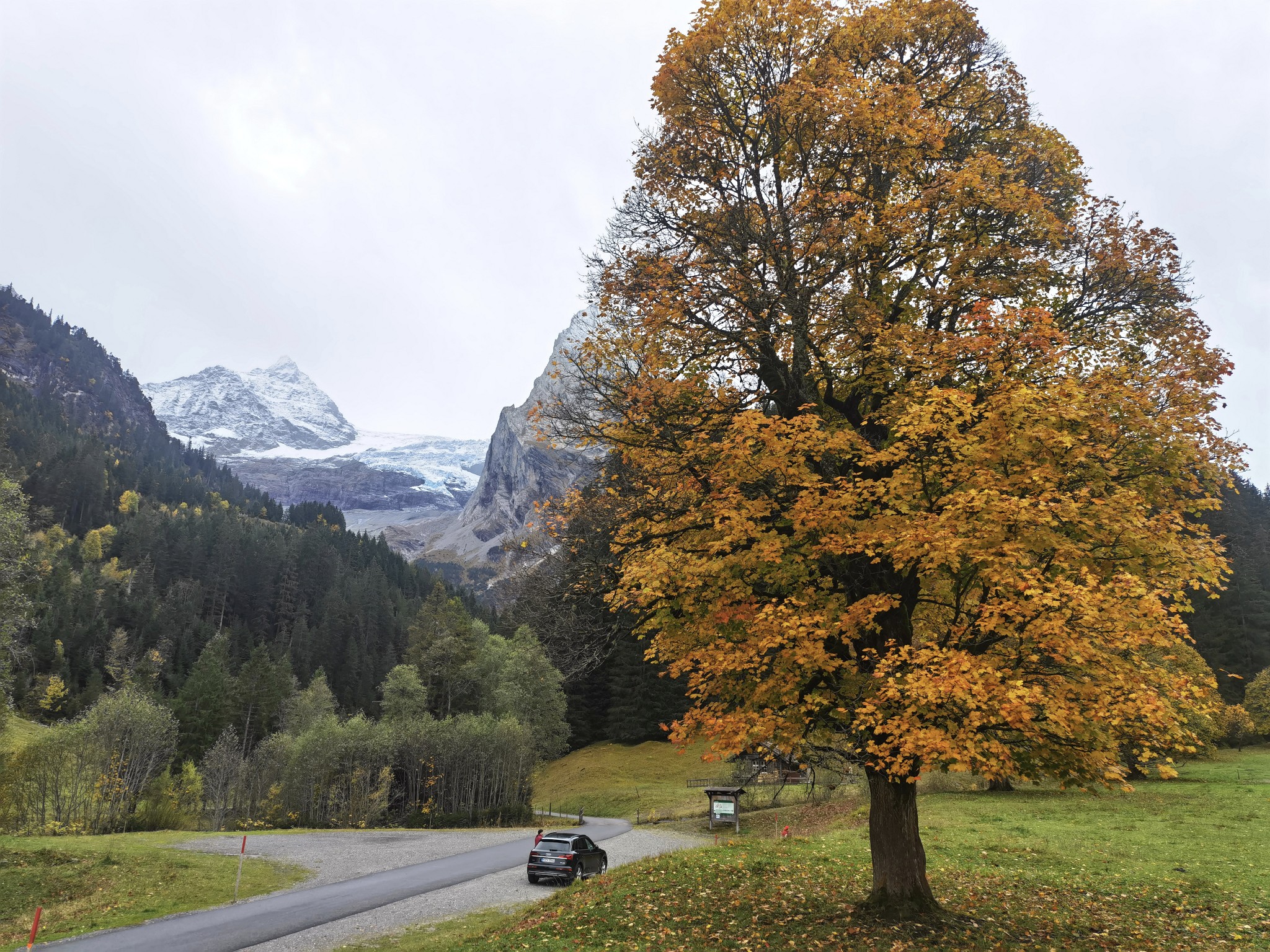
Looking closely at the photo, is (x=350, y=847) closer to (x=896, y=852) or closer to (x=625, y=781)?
(x=896, y=852)

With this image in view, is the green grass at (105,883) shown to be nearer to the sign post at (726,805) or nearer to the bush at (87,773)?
the bush at (87,773)

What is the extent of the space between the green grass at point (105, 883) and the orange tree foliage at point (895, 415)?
725 inches

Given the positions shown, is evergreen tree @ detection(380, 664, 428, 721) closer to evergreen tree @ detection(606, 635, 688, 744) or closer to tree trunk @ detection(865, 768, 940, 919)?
evergreen tree @ detection(606, 635, 688, 744)

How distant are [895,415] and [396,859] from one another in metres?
32.4

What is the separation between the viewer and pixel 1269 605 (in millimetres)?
76250

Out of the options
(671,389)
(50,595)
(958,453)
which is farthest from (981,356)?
(50,595)

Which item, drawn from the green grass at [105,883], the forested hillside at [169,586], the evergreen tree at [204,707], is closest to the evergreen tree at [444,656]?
the forested hillside at [169,586]

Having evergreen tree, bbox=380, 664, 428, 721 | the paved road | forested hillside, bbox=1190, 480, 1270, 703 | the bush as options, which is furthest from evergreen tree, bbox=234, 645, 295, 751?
forested hillside, bbox=1190, 480, 1270, 703

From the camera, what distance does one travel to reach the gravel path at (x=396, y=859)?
17969 mm

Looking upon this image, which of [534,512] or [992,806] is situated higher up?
[534,512]

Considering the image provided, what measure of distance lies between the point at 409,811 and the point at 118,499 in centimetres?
16201

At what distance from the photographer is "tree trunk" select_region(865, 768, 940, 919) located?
11891mm

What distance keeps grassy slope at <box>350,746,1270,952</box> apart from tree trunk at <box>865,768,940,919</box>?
1.83 ft

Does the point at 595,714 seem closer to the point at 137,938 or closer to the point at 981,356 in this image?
the point at 137,938
